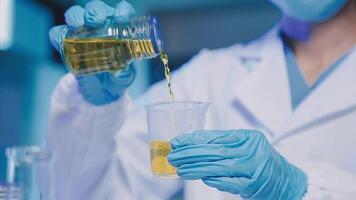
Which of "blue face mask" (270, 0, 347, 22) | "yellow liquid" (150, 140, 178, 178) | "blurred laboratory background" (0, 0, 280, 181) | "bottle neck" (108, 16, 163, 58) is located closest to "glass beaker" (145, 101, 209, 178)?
"yellow liquid" (150, 140, 178, 178)

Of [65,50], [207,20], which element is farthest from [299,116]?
[207,20]

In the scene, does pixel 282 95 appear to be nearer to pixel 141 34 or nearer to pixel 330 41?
pixel 330 41

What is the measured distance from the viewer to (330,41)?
1.47 meters

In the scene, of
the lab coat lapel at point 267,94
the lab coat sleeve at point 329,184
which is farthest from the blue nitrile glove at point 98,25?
the lab coat sleeve at point 329,184

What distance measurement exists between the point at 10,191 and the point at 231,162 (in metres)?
0.40

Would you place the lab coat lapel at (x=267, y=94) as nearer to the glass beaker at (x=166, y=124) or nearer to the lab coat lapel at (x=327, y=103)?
the lab coat lapel at (x=327, y=103)

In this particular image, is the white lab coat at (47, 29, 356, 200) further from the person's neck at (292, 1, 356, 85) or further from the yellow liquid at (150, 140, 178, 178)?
the yellow liquid at (150, 140, 178, 178)

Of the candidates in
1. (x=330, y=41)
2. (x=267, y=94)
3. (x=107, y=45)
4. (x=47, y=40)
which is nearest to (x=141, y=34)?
(x=107, y=45)

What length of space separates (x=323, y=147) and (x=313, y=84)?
0.74 ft

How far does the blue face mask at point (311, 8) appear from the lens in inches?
52.5

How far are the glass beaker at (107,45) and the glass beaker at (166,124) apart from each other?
0.11m

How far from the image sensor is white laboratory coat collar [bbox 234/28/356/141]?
1.30 m

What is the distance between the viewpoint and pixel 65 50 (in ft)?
3.17

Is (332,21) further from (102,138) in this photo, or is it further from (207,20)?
(207,20)
